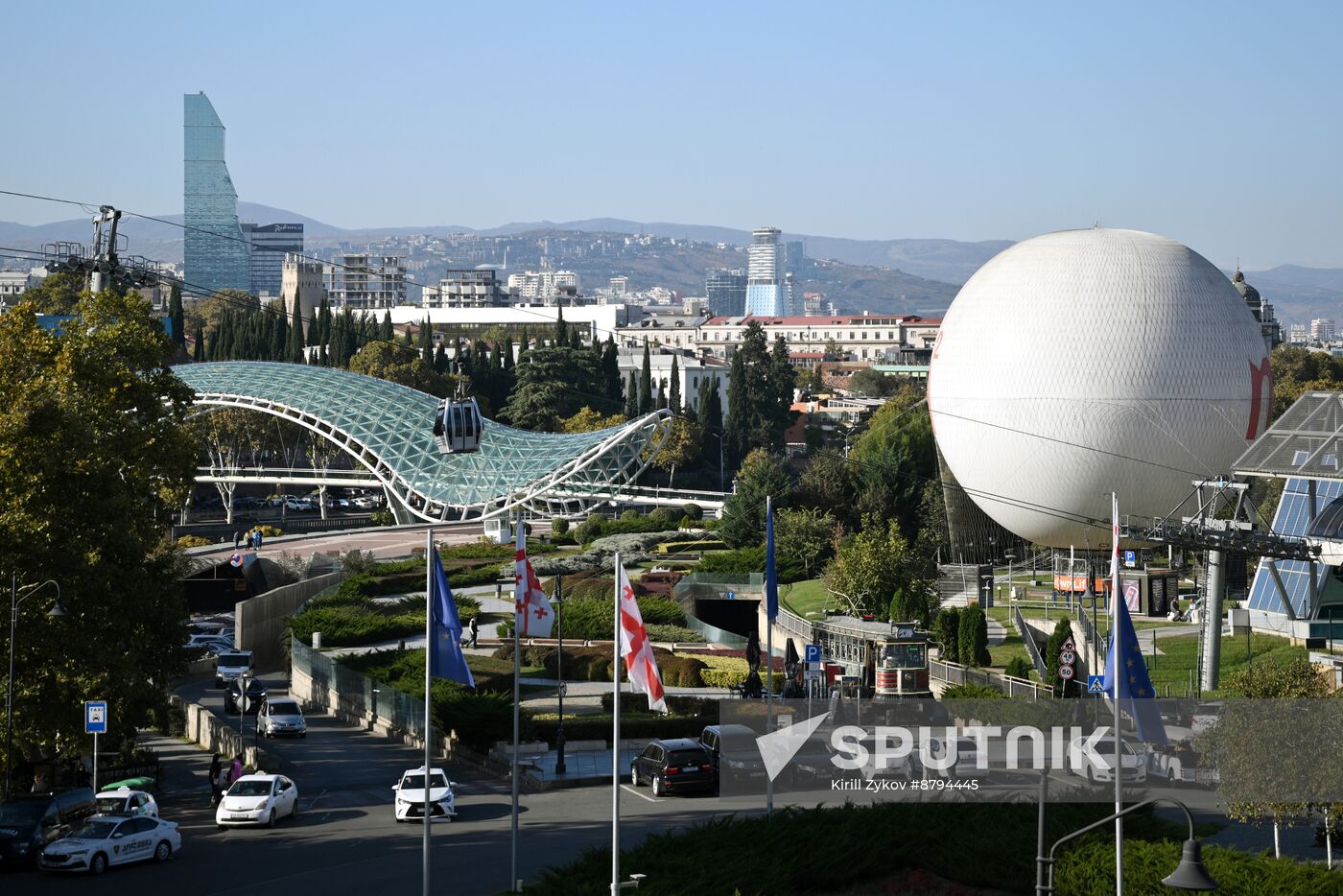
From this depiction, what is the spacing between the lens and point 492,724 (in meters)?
38.1

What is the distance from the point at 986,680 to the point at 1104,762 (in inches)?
473

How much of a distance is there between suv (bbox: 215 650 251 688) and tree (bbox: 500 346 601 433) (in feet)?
221

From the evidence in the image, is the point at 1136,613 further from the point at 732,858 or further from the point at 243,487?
the point at 243,487

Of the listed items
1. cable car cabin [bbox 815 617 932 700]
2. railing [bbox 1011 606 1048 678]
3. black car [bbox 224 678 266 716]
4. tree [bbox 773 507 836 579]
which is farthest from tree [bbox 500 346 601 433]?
black car [bbox 224 678 266 716]

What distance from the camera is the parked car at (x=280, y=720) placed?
4309cm

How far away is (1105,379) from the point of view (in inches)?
2235

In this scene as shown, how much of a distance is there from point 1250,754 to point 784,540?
44318mm

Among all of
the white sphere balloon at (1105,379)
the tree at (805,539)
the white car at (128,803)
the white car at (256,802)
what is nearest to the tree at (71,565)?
the white car at (128,803)

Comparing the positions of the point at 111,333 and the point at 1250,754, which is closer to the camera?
the point at 1250,754

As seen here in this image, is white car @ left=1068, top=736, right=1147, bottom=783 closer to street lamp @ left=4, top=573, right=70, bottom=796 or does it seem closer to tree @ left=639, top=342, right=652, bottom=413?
street lamp @ left=4, top=573, right=70, bottom=796

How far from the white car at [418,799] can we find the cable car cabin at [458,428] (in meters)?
6.59

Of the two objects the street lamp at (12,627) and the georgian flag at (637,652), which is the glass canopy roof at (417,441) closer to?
the street lamp at (12,627)

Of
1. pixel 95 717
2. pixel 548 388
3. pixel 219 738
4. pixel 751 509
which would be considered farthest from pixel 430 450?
pixel 95 717

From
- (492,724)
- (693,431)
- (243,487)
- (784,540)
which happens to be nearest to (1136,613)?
(784,540)
